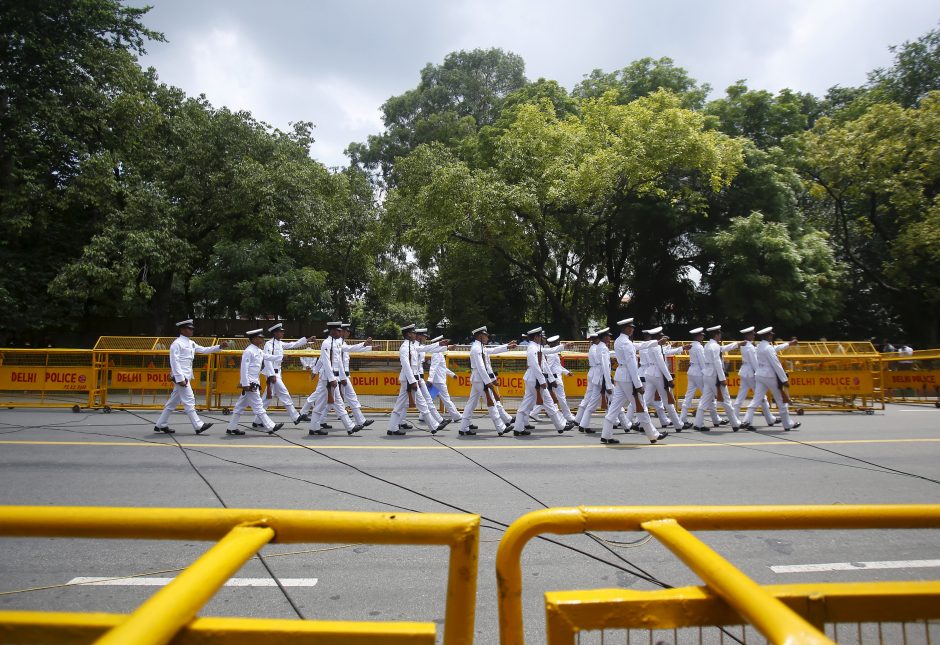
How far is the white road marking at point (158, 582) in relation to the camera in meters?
3.85

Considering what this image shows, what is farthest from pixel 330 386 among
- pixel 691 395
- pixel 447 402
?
pixel 691 395

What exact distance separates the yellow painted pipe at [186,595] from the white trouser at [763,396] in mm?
11850

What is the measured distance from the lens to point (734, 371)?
15.7 meters

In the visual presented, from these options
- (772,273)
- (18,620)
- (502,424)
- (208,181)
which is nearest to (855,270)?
(772,273)

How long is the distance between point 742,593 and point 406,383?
31.7ft

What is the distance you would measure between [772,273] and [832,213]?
972 centimetres

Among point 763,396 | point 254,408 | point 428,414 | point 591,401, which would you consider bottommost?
point 428,414

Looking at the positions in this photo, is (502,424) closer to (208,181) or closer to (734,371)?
Answer: (734,371)

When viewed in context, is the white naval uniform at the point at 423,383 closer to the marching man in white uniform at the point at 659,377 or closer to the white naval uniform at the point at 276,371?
the white naval uniform at the point at 276,371

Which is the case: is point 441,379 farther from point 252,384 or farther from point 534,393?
point 252,384

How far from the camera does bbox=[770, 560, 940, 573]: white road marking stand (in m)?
4.13

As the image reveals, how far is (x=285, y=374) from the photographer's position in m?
14.5

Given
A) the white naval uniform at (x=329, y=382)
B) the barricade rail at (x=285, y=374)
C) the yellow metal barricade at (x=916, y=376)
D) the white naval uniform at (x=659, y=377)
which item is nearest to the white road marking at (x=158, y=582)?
the white naval uniform at (x=329, y=382)

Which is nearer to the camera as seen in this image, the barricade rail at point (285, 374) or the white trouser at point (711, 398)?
the white trouser at point (711, 398)
